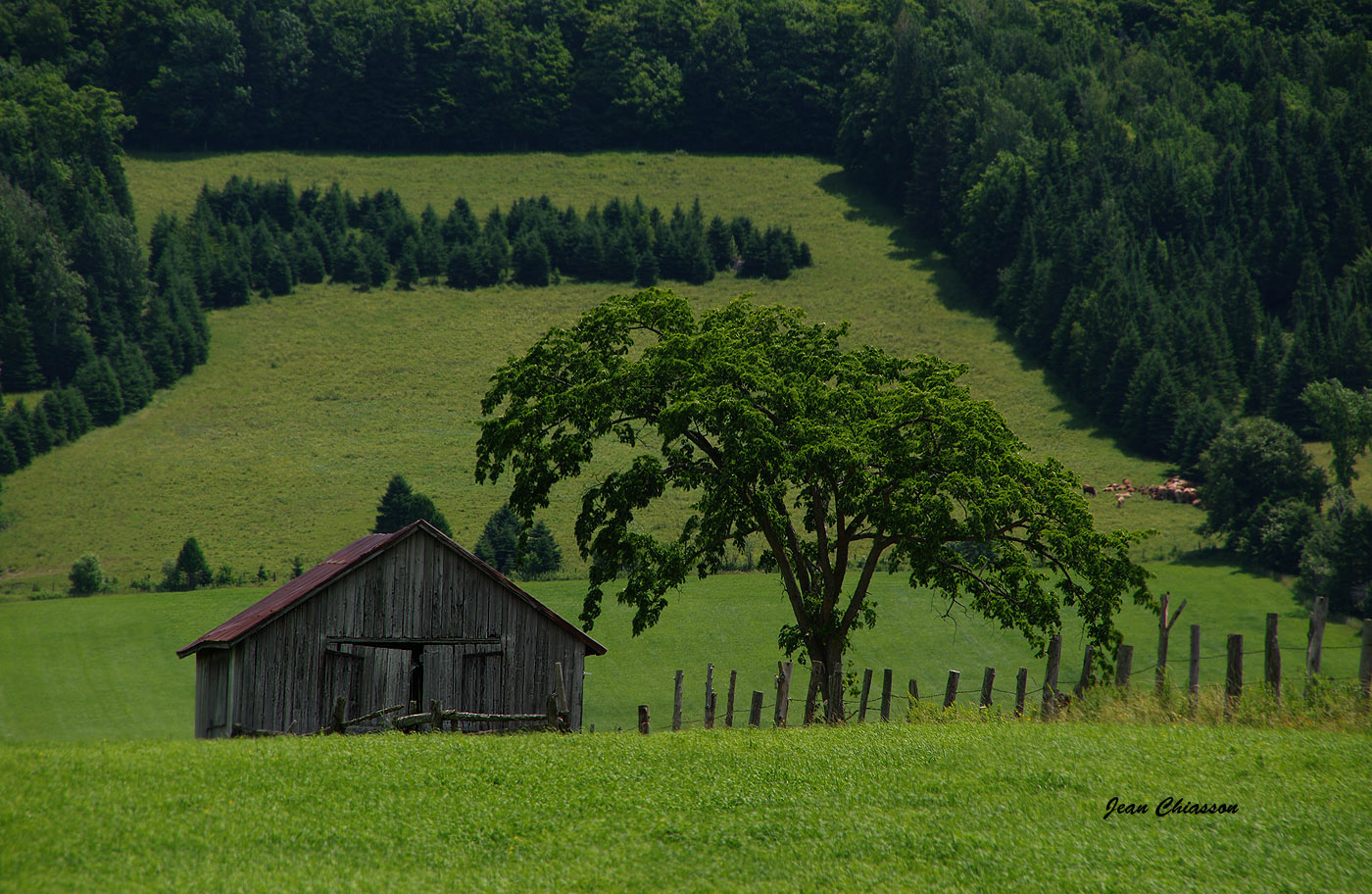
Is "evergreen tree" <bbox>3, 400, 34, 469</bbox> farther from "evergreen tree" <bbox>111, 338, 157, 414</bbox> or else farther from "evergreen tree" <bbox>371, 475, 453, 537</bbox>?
"evergreen tree" <bbox>371, 475, 453, 537</bbox>

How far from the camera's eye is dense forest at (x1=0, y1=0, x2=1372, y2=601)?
354 feet

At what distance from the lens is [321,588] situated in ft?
84.9

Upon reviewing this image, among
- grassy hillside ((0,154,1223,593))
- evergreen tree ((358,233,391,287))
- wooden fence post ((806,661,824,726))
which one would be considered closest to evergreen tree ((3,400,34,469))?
grassy hillside ((0,154,1223,593))

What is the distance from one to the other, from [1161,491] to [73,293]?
96325 millimetres

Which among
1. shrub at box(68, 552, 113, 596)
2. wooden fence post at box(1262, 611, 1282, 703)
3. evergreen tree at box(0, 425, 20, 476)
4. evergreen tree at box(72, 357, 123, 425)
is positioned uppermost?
wooden fence post at box(1262, 611, 1282, 703)

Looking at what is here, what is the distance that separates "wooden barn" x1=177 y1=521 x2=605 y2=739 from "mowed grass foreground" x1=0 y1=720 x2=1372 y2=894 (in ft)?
19.6

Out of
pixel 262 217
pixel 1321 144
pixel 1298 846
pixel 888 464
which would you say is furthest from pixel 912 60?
pixel 1298 846

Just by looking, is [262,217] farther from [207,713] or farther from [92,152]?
[207,713]

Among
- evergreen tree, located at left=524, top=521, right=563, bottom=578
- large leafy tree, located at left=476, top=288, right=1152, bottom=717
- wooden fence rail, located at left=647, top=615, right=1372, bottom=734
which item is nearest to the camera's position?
wooden fence rail, located at left=647, top=615, right=1372, bottom=734

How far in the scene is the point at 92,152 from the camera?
140 m

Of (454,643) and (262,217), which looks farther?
(262,217)

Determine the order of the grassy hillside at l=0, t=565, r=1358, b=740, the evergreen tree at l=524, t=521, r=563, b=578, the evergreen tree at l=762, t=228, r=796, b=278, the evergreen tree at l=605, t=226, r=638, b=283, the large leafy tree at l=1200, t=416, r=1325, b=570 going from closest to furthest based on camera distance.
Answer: the grassy hillside at l=0, t=565, r=1358, b=740, the evergreen tree at l=524, t=521, r=563, b=578, the large leafy tree at l=1200, t=416, r=1325, b=570, the evergreen tree at l=762, t=228, r=796, b=278, the evergreen tree at l=605, t=226, r=638, b=283

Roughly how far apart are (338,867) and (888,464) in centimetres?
1727

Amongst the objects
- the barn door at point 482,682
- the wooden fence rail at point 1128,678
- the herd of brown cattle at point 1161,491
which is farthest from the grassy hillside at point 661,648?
the wooden fence rail at point 1128,678
